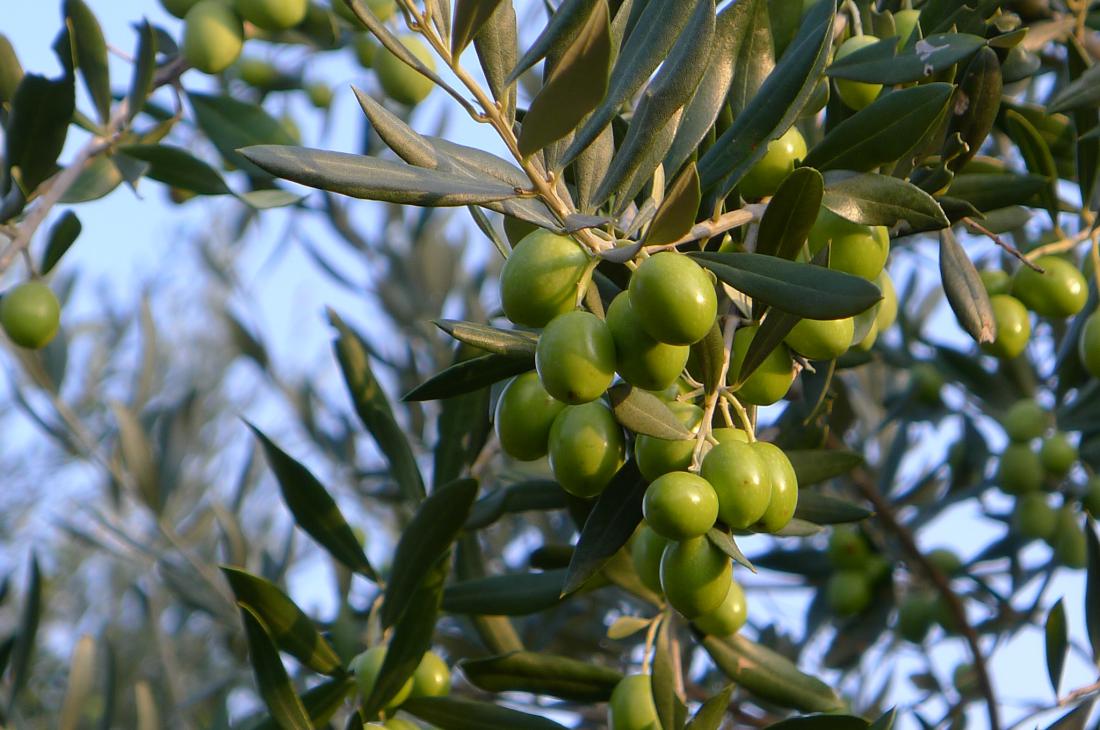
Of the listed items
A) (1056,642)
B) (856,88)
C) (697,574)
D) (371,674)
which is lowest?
(1056,642)

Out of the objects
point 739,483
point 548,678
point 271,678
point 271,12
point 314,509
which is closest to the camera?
point 739,483

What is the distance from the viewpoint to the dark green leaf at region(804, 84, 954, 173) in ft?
3.61

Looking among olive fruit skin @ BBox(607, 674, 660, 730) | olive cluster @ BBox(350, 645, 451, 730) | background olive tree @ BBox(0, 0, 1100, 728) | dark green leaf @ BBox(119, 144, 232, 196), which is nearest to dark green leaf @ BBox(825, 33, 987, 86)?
background olive tree @ BBox(0, 0, 1100, 728)

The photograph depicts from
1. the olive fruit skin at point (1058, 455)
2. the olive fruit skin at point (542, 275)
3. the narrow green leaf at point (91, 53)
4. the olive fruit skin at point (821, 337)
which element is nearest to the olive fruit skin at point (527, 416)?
the olive fruit skin at point (542, 275)

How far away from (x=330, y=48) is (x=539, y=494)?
3.06 feet

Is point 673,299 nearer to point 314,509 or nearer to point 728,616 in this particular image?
point 728,616

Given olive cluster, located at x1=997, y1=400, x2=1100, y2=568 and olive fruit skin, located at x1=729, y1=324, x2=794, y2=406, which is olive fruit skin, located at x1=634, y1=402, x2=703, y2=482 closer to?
olive fruit skin, located at x1=729, y1=324, x2=794, y2=406

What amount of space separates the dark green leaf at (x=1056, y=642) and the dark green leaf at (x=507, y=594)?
2.39 ft

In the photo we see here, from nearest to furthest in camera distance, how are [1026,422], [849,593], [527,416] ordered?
[527,416]
[1026,422]
[849,593]

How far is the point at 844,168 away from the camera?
1.16 metres

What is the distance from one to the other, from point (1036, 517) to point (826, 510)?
0.93m

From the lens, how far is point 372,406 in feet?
5.55

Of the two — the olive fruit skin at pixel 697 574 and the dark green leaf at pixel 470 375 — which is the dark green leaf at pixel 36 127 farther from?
the olive fruit skin at pixel 697 574

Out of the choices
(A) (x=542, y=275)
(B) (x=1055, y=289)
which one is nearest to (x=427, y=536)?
(A) (x=542, y=275)
